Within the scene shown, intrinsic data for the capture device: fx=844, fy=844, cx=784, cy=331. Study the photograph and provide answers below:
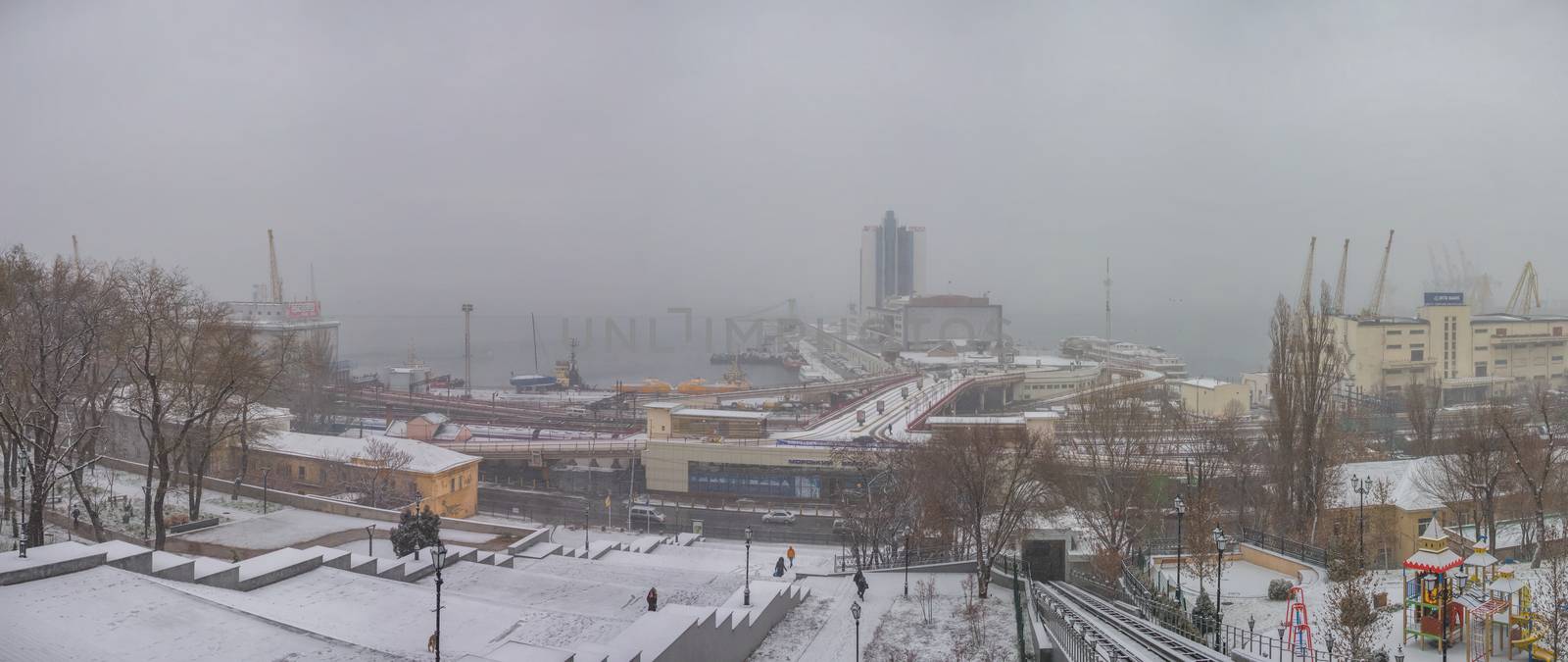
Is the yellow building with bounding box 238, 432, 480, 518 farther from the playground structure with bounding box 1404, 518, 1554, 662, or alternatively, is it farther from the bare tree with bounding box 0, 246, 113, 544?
the playground structure with bounding box 1404, 518, 1554, 662

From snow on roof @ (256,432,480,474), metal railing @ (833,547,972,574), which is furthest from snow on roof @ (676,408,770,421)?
metal railing @ (833,547,972,574)

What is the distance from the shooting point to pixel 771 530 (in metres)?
18.0

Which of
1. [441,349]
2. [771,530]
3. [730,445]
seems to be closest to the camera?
[771,530]

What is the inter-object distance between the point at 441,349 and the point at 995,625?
11664 cm

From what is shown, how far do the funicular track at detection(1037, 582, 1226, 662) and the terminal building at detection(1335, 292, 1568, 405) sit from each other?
117 ft

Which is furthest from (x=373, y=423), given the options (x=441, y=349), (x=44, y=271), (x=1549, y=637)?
(x=441, y=349)

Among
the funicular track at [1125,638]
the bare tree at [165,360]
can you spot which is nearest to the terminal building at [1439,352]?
the funicular track at [1125,638]

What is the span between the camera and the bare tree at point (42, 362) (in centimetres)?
909

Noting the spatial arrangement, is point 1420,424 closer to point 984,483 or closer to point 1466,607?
point 984,483

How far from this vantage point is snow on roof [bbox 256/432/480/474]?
17.6 meters

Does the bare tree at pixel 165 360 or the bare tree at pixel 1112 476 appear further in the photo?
the bare tree at pixel 1112 476

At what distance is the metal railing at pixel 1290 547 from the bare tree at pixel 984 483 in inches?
112

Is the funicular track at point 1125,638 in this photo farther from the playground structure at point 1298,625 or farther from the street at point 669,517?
the street at point 669,517

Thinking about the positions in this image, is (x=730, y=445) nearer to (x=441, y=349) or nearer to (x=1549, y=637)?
(x=1549, y=637)
